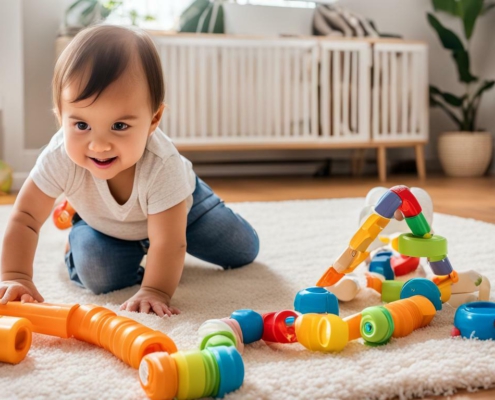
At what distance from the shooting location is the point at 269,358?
26.7 inches

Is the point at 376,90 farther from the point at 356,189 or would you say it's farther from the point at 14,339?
the point at 14,339

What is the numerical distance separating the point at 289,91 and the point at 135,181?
6.40 ft

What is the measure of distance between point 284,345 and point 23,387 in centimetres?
28

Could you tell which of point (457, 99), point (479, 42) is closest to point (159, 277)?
point (457, 99)

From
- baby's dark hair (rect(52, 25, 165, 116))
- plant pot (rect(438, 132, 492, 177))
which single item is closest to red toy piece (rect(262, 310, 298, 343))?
baby's dark hair (rect(52, 25, 165, 116))

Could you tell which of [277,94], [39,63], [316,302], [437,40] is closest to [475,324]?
[316,302]

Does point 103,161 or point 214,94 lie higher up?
point 103,161

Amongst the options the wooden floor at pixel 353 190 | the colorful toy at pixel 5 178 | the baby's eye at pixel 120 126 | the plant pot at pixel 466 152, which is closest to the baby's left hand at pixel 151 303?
the baby's eye at pixel 120 126

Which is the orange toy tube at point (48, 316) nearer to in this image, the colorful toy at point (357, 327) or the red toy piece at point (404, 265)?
the colorful toy at point (357, 327)

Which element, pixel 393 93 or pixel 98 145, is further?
pixel 393 93

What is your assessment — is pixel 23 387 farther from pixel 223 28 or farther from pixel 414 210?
pixel 223 28

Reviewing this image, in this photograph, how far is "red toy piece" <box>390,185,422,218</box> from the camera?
0.84 meters

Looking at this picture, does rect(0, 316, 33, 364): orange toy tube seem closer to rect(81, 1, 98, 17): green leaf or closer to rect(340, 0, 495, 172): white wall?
rect(81, 1, 98, 17): green leaf

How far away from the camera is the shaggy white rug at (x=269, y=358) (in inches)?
23.1
